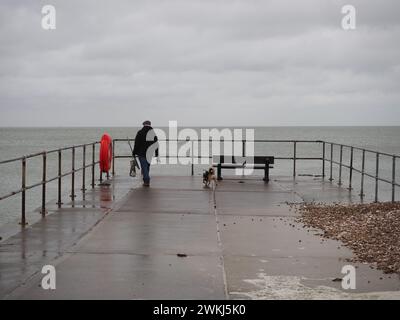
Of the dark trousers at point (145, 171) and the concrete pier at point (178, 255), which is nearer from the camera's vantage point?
the concrete pier at point (178, 255)

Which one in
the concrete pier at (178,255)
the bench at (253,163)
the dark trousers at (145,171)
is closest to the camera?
the concrete pier at (178,255)

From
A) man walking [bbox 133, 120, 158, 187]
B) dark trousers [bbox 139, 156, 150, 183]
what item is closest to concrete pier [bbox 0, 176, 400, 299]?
dark trousers [bbox 139, 156, 150, 183]

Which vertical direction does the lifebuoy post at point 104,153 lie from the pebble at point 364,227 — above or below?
above

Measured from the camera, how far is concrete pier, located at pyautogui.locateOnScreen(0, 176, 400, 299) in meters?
6.12

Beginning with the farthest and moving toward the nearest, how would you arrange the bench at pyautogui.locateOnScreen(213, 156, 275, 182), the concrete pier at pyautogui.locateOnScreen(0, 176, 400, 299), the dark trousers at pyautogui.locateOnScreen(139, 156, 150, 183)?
the bench at pyautogui.locateOnScreen(213, 156, 275, 182)
the dark trousers at pyautogui.locateOnScreen(139, 156, 150, 183)
the concrete pier at pyautogui.locateOnScreen(0, 176, 400, 299)

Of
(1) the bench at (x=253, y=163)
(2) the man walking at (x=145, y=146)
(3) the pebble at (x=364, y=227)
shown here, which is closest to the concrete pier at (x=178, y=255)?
(3) the pebble at (x=364, y=227)

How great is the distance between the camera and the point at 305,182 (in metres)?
18.0

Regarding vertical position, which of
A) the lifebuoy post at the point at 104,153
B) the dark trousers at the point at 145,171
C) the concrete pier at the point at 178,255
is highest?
the lifebuoy post at the point at 104,153

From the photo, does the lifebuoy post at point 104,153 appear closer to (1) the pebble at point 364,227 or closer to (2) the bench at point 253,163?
(2) the bench at point 253,163

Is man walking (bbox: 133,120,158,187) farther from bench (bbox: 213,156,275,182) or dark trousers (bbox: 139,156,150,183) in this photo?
bench (bbox: 213,156,275,182)

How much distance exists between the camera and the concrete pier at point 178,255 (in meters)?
6.12

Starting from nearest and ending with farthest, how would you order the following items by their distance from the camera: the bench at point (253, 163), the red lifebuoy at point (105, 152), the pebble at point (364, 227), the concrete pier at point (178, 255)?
the concrete pier at point (178, 255) → the pebble at point (364, 227) → the red lifebuoy at point (105, 152) → the bench at point (253, 163)

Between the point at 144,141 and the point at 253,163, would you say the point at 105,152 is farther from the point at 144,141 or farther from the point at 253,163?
the point at 253,163
